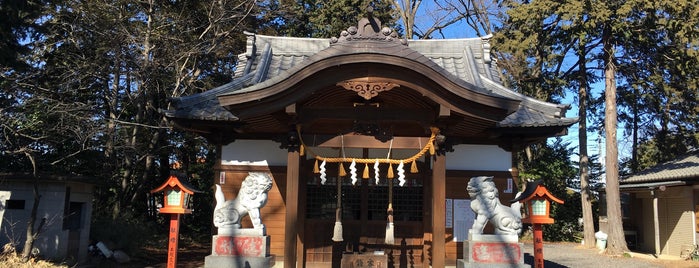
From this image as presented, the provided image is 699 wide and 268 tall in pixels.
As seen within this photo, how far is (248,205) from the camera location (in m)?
8.40

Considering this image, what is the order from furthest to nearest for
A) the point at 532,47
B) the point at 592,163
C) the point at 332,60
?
the point at 592,163, the point at 532,47, the point at 332,60

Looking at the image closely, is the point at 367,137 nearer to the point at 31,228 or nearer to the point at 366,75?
the point at 366,75

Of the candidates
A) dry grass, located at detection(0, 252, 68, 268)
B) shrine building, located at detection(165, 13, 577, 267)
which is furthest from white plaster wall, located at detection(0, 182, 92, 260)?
shrine building, located at detection(165, 13, 577, 267)

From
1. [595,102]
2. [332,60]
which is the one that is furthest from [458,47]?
[595,102]

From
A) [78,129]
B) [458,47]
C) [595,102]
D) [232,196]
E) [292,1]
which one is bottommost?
[232,196]

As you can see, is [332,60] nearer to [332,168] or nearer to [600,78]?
[332,168]

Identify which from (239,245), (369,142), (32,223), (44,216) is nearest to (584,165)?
(369,142)

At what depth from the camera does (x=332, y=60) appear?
768 cm

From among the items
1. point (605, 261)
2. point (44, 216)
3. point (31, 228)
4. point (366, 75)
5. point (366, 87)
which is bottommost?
point (605, 261)

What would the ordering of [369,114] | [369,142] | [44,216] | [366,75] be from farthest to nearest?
[44,216], [369,142], [369,114], [366,75]

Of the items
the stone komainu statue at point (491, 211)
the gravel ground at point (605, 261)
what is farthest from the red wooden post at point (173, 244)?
the gravel ground at point (605, 261)

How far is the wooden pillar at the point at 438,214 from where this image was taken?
324 inches

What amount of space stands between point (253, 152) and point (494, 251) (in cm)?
501

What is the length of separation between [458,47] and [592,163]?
20.5m
